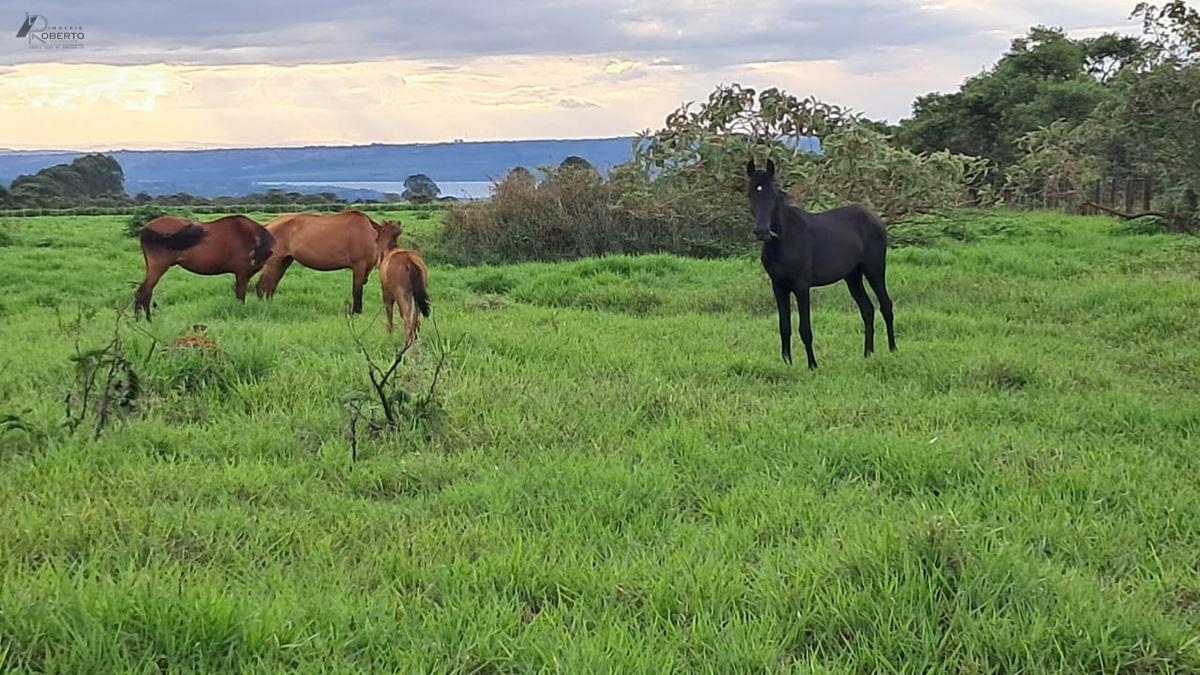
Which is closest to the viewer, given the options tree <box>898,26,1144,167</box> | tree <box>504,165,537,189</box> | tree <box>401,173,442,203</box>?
tree <box>504,165,537,189</box>

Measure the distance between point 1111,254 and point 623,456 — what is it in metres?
12.7

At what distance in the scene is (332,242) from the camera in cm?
1091

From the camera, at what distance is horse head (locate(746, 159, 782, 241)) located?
25.3 ft

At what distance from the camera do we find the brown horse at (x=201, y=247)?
10.0m

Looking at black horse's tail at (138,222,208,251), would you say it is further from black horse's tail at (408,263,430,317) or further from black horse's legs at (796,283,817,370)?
black horse's legs at (796,283,817,370)

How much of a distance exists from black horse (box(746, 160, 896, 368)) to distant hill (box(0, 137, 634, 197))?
22.9 m

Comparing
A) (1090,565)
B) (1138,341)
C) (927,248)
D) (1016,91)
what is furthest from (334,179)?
(1090,565)

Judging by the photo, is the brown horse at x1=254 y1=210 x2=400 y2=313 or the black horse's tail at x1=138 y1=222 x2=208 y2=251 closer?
the black horse's tail at x1=138 y1=222 x2=208 y2=251

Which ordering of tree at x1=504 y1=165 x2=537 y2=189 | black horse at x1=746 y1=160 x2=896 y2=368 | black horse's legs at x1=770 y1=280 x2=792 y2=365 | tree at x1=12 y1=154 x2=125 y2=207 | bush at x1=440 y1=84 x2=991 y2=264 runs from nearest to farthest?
1. black horse at x1=746 y1=160 x2=896 y2=368
2. black horse's legs at x1=770 y1=280 x2=792 y2=365
3. bush at x1=440 y1=84 x2=991 y2=264
4. tree at x1=504 y1=165 x2=537 y2=189
5. tree at x1=12 y1=154 x2=125 y2=207

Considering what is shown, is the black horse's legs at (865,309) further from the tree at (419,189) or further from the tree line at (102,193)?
the tree at (419,189)

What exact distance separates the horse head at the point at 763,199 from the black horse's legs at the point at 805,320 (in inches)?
19.4

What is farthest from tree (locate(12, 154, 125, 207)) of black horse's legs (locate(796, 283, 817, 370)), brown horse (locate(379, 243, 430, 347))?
black horse's legs (locate(796, 283, 817, 370))

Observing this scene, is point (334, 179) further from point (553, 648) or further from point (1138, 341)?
point (553, 648)

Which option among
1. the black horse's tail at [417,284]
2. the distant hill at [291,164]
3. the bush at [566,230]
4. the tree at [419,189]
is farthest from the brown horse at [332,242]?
the tree at [419,189]
